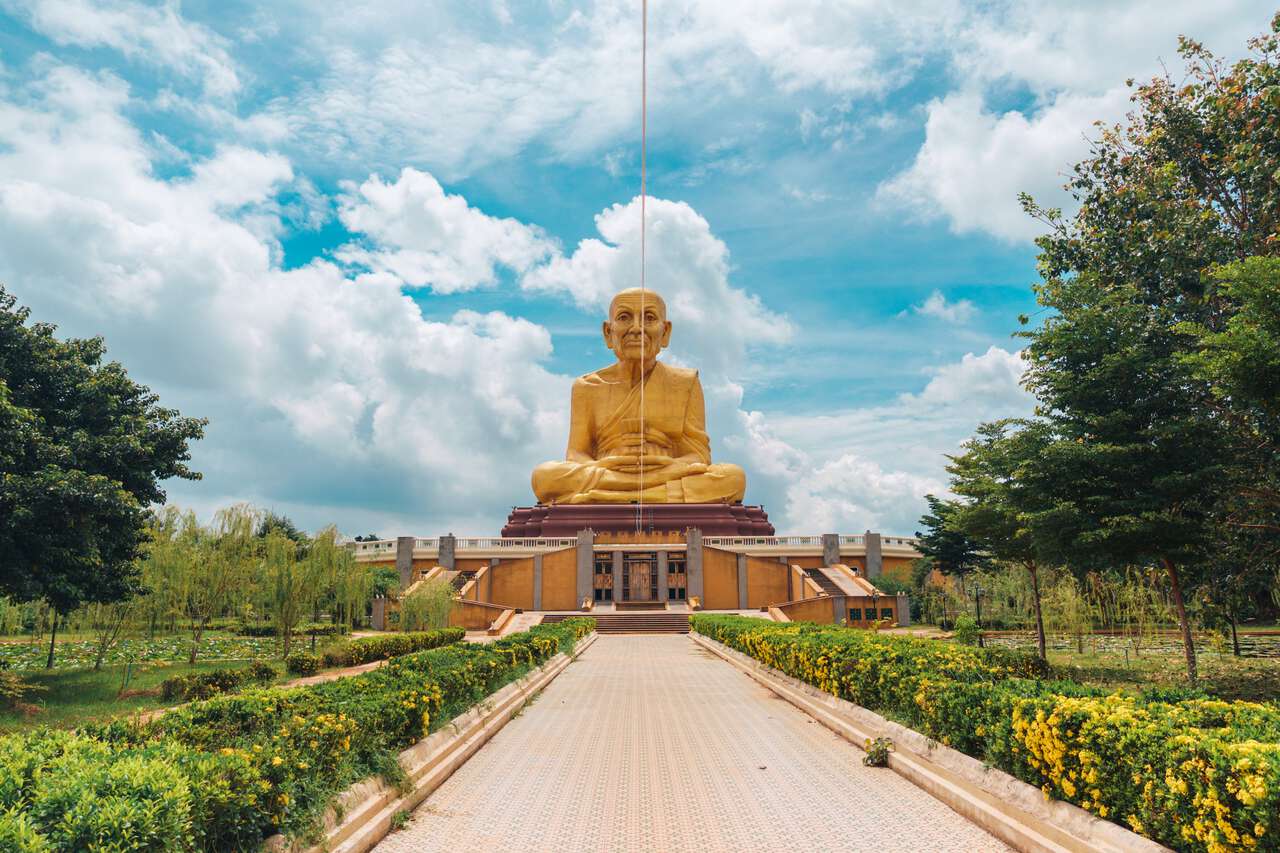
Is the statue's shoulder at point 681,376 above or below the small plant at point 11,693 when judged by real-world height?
above

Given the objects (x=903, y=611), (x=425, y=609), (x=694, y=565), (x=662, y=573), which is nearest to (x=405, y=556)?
(x=662, y=573)

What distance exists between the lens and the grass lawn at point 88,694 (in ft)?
35.2

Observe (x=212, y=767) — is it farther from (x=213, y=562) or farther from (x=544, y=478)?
(x=544, y=478)

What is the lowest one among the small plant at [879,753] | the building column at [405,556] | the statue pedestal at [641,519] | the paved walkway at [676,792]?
the paved walkway at [676,792]

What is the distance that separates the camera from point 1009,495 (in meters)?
13.0

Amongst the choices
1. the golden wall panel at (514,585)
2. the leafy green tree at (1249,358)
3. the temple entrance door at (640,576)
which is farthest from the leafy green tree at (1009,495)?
the golden wall panel at (514,585)

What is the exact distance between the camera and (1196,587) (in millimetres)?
14805

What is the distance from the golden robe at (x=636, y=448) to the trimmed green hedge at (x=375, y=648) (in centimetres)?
1940

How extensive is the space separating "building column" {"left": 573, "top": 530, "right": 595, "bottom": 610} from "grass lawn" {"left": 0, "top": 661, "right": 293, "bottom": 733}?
1754cm

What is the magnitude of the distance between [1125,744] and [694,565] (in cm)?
2962

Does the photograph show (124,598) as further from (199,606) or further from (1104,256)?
(1104,256)

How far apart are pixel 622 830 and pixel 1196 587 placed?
1368 centimetres

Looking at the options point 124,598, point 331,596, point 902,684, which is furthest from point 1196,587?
point 331,596

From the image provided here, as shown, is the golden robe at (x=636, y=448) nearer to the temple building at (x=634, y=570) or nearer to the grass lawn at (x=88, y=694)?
the temple building at (x=634, y=570)
